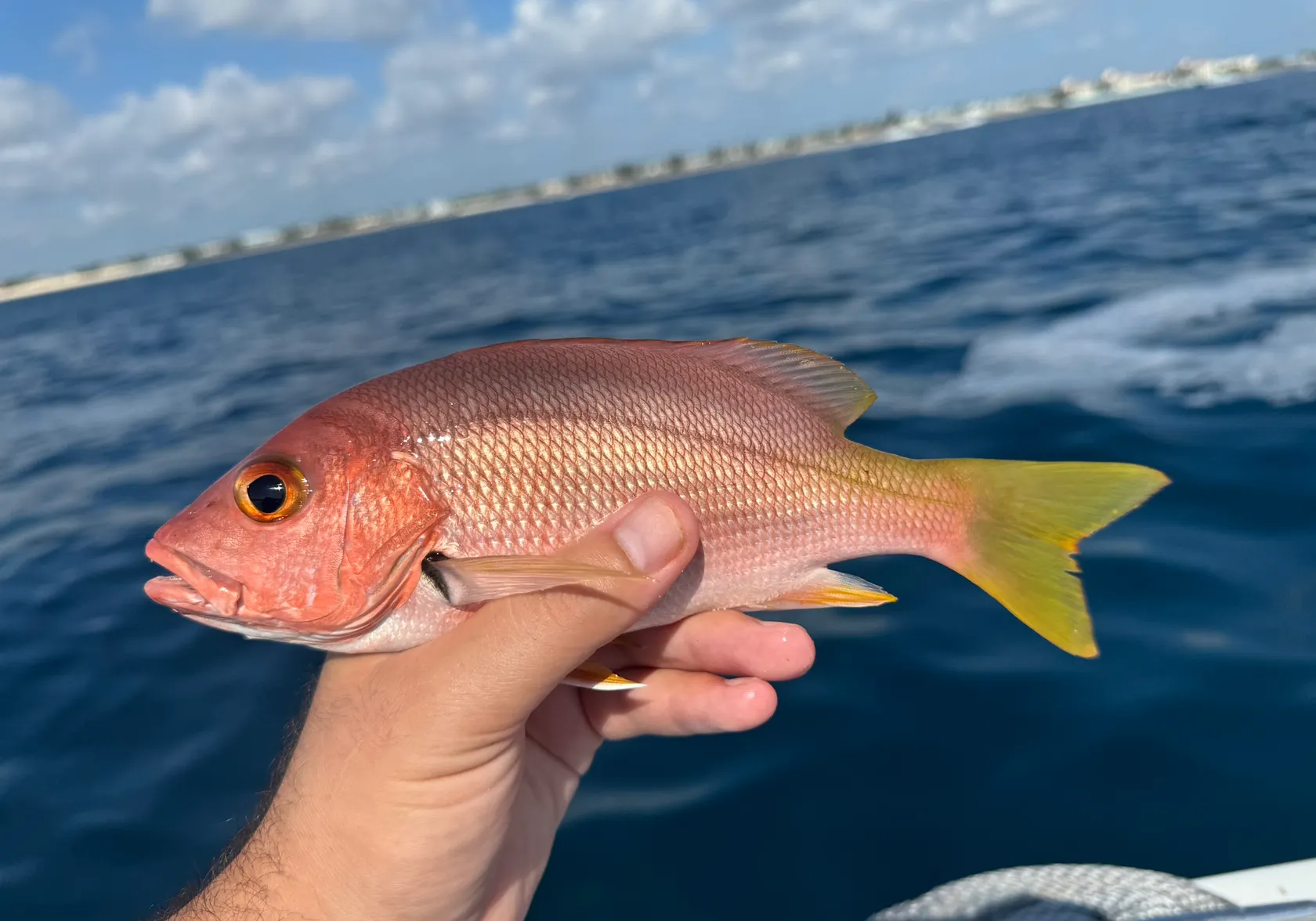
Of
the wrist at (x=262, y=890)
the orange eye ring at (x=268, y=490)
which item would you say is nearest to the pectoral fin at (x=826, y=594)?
the orange eye ring at (x=268, y=490)

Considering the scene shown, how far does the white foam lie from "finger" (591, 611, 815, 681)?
242 inches

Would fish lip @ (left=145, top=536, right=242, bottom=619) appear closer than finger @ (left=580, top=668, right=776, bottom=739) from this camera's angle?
Yes

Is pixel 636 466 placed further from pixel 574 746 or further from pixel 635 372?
pixel 574 746

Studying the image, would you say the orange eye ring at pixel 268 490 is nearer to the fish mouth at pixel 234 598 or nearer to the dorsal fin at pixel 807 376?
the fish mouth at pixel 234 598

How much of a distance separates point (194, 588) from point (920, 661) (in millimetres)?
4121

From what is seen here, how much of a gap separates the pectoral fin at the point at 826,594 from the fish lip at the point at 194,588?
1537 millimetres

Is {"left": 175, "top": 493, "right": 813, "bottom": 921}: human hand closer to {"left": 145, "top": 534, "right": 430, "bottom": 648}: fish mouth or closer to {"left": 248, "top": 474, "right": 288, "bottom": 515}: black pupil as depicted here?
{"left": 145, "top": 534, "right": 430, "bottom": 648}: fish mouth

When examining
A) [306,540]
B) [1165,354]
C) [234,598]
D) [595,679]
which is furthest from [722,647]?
[1165,354]

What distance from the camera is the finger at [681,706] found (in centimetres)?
281

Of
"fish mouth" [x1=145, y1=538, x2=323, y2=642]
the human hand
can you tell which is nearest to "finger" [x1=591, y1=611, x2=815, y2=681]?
the human hand

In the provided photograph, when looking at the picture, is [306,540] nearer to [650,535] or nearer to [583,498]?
[583,498]

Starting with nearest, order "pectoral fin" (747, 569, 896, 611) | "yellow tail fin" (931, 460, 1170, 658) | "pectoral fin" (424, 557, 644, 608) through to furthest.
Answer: "pectoral fin" (424, 557, 644, 608) → "yellow tail fin" (931, 460, 1170, 658) → "pectoral fin" (747, 569, 896, 611)

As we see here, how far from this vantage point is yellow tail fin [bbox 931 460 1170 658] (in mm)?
2404

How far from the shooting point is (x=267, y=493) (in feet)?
6.89
